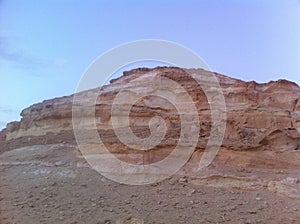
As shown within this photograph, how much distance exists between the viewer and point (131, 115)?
11.7 metres

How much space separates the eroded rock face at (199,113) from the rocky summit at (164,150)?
0.03 m

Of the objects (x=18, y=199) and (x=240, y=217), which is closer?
(x=240, y=217)

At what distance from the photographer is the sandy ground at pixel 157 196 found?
22.6 ft

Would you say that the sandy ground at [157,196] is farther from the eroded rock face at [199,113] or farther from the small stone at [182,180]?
the eroded rock face at [199,113]

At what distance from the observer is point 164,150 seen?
9258mm

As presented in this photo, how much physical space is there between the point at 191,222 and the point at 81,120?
6778 millimetres

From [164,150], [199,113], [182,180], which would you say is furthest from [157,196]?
[199,113]

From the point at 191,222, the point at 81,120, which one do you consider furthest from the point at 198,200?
the point at 81,120

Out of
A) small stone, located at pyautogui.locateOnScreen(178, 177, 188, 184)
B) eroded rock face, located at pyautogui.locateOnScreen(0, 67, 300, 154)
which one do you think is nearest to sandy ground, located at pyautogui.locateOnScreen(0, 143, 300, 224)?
small stone, located at pyautogui.locateOnScreen(178, 177, 188, 184)

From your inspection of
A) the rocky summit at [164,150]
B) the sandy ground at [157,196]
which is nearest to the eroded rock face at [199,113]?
the rocky summit at [164,150]

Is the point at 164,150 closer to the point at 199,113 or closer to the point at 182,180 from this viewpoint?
the point at 182,180

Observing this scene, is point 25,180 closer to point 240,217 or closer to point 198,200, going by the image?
point 198,200

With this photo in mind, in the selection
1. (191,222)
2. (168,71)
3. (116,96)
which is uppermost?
(168,71)

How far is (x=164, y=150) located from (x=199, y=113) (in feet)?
8.98
